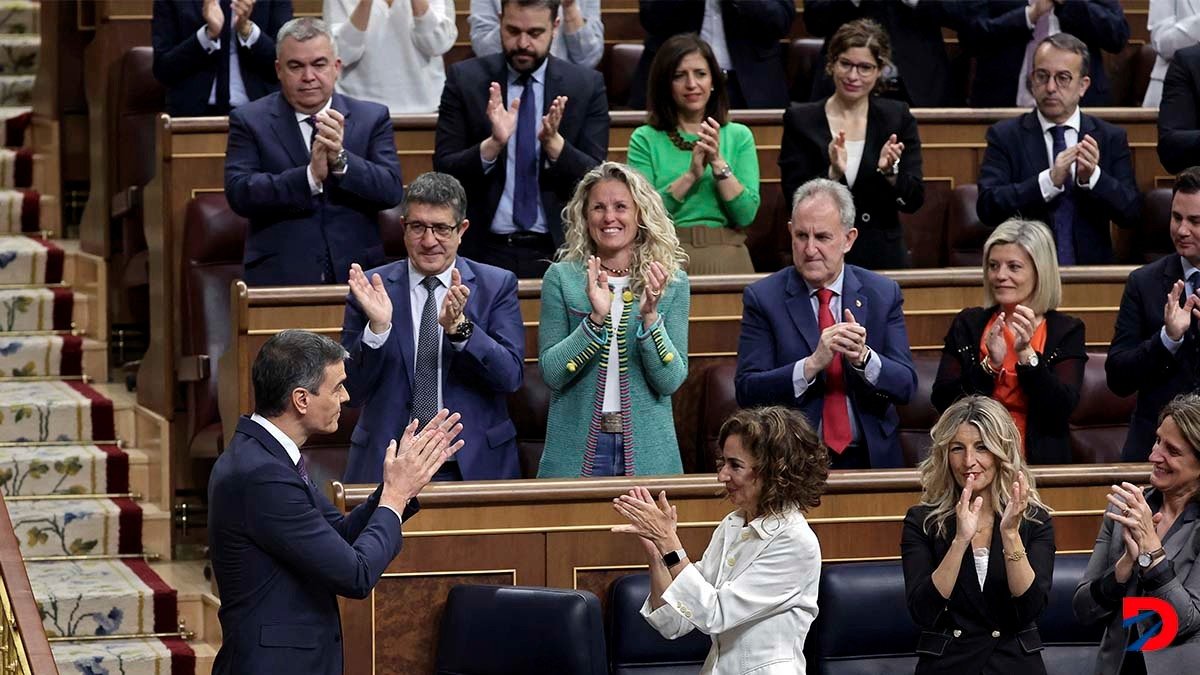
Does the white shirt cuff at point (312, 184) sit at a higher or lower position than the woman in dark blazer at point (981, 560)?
higher

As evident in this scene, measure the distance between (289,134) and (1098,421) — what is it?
6.55 feet

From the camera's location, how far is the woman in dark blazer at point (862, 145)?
465 centimetres

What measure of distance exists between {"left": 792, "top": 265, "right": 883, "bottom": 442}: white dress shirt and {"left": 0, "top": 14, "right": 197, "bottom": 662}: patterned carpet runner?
1509 millimetres

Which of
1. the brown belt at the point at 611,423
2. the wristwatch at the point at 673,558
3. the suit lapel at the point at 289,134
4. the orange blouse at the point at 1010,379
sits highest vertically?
the suit lapel at the point at 289,134

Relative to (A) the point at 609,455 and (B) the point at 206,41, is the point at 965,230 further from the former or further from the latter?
(B) the point at 206,41

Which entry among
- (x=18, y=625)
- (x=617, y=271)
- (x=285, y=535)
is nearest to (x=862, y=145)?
(x=617, y=271)

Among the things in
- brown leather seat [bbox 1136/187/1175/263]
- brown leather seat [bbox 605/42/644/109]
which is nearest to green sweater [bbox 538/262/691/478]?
brown leather seat [bbox 1136/187/1175/263]

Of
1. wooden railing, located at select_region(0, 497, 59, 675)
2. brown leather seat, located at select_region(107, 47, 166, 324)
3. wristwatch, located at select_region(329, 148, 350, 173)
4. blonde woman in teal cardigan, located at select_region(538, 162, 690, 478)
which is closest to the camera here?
wooden railing, located at select_region(0, 497, 59, 675)

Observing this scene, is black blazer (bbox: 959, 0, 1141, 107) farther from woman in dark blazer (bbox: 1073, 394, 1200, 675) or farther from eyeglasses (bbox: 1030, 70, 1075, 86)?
woman in dark blazer (bbox: 1073, 394, 1200, 675)

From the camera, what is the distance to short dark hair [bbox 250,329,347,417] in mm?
2844

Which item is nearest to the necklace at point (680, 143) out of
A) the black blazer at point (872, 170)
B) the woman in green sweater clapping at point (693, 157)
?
the woman in green sweater clapping at point (693, 157)

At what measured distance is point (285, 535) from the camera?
9.17ft

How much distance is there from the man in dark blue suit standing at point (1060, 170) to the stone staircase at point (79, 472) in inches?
88.0

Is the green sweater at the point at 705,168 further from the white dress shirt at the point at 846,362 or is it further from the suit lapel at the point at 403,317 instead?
the suit lapel at the point at 403,317
